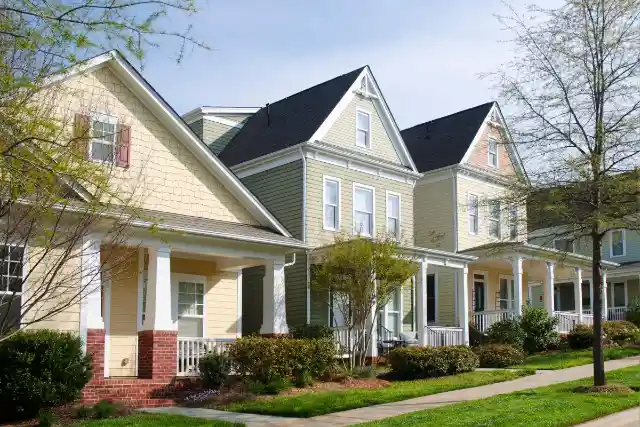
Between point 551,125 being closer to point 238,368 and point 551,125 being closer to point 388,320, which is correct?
point 238,368

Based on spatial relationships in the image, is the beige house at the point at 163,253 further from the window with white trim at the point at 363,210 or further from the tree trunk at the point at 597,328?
the tree trunk at the point at 597,328

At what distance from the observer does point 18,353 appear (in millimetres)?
13648

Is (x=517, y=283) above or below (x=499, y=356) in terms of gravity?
above

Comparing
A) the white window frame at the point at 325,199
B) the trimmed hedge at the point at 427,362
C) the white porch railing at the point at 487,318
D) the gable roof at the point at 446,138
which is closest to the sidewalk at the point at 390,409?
the trimmed hedge at the point at 427,362

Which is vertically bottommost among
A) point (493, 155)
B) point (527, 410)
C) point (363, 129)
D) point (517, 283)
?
point (527, 410)

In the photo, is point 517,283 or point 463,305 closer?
point 463,305

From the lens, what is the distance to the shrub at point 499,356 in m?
22.4

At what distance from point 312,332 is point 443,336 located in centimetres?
564

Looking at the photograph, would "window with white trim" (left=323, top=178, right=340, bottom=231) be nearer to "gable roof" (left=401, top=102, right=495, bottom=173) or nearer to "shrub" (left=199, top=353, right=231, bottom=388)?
"gable roof" (left=401, top=102, right=495, bottom=173)

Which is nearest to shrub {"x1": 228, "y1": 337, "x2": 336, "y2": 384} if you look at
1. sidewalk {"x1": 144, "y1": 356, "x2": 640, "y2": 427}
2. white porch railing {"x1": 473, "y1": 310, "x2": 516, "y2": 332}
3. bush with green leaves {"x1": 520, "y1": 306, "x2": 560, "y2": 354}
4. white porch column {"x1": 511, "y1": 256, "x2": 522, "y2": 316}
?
sidewalk {"x1": 144, "y1": 356, "x2": 640, "y2": 427}

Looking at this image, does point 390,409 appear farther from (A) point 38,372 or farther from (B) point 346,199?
(B) point 346,199

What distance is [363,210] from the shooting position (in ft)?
84.9

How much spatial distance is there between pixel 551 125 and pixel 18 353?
11239mm

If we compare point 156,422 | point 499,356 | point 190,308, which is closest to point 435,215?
point 499,356
